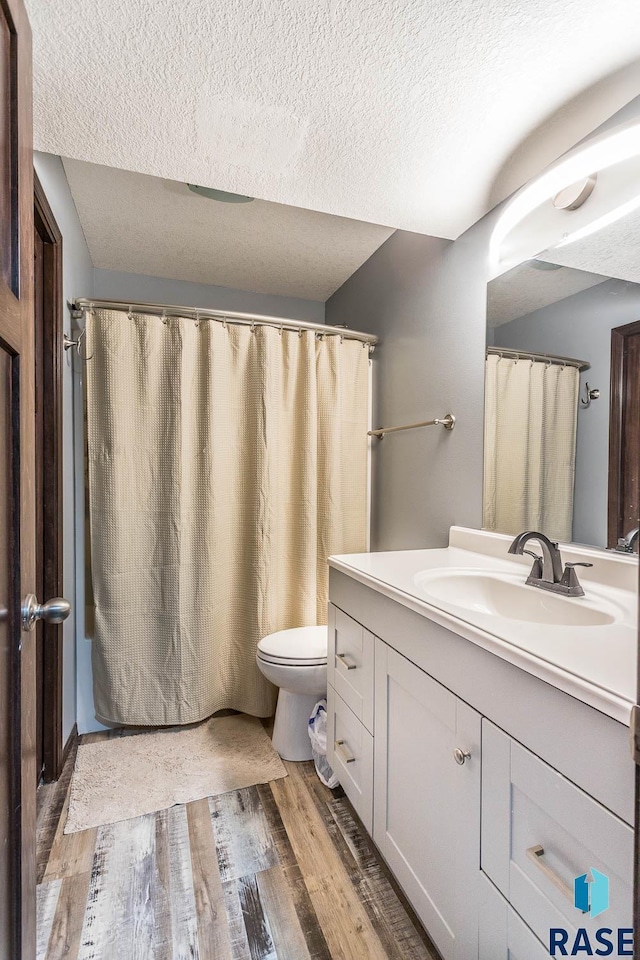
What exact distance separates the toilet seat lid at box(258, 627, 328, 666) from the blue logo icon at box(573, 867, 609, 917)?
116 centimetres

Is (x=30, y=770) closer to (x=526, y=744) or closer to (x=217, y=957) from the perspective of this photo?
(x=217, y=957)

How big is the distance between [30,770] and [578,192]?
1.74m

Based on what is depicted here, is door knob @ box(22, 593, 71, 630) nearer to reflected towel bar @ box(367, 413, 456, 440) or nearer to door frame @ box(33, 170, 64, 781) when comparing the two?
door frame @ box(33, 170, 64, 781)

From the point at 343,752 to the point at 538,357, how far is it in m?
1.37

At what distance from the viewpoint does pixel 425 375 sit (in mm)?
1931

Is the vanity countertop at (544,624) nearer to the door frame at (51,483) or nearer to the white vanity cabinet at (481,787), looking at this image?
the white vanity cabinet at (481,787)

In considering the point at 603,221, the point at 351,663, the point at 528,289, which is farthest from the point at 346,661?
the point at 603,221

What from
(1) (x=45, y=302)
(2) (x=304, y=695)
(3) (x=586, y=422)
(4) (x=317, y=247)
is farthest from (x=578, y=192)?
(2) (x=304, y=695)

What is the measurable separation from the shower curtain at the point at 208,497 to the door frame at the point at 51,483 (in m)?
0.28

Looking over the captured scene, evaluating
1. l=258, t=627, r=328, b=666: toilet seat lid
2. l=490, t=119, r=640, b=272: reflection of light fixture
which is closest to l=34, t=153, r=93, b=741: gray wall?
l=258, t=627, r=328, b=666: toilet seat lid

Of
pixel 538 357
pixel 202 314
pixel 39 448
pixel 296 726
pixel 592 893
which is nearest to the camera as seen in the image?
pixel 592 893

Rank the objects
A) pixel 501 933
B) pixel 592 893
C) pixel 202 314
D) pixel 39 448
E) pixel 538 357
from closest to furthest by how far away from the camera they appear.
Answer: pixel 592 893 → pixel 501 933 → pixel 538 357 → pixel 39 448 → pixel 202 314

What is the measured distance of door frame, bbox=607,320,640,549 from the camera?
40.9 inches

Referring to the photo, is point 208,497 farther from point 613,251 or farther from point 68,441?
point 613,251
